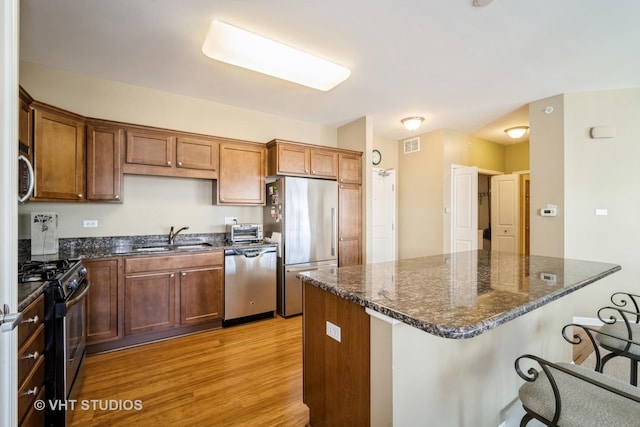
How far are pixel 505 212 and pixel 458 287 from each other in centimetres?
523

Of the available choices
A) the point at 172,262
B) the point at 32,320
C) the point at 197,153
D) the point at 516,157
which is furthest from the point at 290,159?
the point at 516,157

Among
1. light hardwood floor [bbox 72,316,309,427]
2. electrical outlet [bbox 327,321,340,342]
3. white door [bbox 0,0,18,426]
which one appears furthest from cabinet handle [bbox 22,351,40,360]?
electrical outlet [bbox 327,321,340,342]

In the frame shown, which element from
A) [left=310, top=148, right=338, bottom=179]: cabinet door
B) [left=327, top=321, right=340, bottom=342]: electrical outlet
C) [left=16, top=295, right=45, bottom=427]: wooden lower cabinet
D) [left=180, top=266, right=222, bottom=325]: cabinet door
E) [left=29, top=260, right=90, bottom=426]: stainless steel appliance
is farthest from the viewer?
[left=310, top=148, right=338, bottom=179]: cabinet door

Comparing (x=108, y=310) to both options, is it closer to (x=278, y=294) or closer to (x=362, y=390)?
(x=278, y=294)

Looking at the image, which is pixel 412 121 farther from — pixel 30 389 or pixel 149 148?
pixel 30 389

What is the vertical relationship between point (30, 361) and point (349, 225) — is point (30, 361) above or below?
below

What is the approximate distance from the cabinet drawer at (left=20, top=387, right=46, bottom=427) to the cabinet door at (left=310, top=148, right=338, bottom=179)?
3171mm

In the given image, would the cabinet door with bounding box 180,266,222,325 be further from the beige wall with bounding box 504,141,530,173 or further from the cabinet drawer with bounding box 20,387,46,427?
the beige wall with bounding box 504,141,530,173

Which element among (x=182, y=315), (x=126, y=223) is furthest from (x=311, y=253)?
(x=126, y=223)

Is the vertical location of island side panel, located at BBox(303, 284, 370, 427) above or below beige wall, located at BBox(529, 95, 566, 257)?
below

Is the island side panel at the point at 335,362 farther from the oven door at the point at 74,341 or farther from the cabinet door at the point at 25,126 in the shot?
the cabinet door at the point at 25,126

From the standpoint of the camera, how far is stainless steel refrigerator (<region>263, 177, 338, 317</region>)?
358 cm

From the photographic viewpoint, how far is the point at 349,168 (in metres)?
4.22

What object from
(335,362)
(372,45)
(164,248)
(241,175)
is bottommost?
(335,362)
